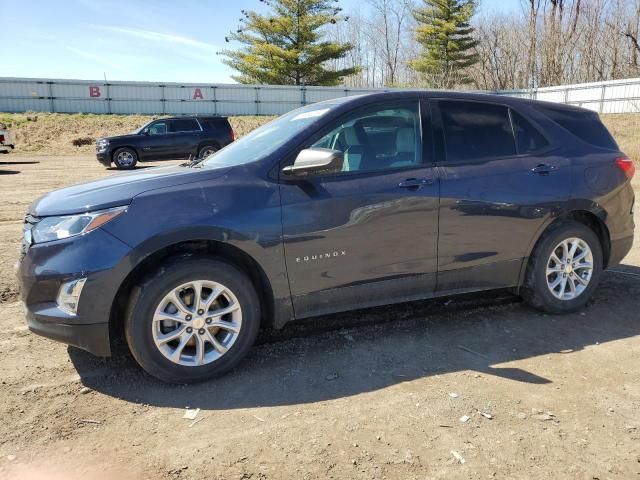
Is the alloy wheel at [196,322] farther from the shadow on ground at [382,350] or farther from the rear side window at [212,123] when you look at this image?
the rear side window at [212,123]

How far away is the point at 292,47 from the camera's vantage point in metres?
44.2

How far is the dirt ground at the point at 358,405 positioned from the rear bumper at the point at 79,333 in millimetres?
323

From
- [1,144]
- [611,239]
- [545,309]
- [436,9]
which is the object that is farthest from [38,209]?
[436,9]

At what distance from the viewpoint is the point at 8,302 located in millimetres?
4723

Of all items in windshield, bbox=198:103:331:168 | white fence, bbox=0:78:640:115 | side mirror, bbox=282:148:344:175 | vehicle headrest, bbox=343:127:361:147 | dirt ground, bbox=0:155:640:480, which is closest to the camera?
dirt ground, bbox=0:155:640:480

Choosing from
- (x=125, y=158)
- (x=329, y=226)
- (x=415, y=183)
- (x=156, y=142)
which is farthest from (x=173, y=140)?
(x=329, y=226)

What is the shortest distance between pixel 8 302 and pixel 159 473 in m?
3.04

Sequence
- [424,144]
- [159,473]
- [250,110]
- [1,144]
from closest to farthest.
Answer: [159,473] → [424,144] → [1,144] → [250,110]

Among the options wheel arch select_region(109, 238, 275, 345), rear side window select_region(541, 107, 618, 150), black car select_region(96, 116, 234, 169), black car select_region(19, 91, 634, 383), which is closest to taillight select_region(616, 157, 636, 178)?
black car select_region(19, 91, 634, 383)

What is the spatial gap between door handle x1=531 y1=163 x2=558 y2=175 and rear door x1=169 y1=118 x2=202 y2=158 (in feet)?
49.7

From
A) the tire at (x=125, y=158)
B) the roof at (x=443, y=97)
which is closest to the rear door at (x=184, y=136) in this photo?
the tire at (x=125, y=158)

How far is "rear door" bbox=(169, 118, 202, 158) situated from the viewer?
1806 centimetres

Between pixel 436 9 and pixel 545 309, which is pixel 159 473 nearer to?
pixel 545 309

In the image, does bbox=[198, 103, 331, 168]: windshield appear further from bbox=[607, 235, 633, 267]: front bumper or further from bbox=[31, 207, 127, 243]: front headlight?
bbox=[607, 235, 633, 267]: front bumper
